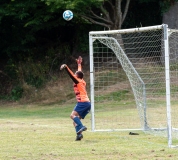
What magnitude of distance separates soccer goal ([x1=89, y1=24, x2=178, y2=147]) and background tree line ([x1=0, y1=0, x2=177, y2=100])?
13.7ft

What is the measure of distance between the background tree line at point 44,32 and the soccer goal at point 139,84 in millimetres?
4170

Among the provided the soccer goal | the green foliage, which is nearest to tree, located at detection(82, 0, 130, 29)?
the soccer goal

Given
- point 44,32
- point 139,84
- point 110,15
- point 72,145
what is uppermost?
point 110,15

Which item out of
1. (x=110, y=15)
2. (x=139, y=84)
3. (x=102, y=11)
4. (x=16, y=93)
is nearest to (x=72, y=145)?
(x=139, y=84)

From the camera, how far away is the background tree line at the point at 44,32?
3275 cm

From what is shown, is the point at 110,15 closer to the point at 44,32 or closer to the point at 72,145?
the point at 44,32

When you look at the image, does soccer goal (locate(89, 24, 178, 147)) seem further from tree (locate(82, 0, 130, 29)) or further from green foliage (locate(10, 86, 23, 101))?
green foliage (locate(10, 86, 23, 101))

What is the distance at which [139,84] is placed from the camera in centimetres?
1730

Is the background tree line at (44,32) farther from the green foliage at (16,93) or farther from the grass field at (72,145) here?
the grass field at (72,145)

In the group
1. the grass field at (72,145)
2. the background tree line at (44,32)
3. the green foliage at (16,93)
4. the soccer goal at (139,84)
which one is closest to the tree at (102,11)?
the background tree line at (44,32)

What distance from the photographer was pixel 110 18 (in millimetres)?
33844

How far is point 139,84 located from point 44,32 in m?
20.6

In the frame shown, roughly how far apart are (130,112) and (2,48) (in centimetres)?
1538

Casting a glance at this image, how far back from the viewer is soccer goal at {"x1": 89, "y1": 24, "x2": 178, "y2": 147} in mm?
15555
